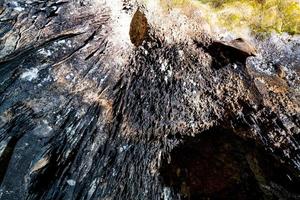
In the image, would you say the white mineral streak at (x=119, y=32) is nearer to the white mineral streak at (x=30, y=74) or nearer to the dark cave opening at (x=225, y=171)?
the white mineral streak at (x=30, y=74)

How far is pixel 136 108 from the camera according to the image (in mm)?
3648

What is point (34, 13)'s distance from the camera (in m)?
4.21

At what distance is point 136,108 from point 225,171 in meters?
1.17

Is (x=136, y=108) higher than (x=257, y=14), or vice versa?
(x=257, y=14)

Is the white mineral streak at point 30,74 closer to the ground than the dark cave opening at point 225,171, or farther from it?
farther from it

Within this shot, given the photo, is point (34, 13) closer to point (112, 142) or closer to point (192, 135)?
point (112, 142)

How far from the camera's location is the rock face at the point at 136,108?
9.68 ft

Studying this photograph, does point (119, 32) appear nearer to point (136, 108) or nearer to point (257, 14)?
point (136, 108)

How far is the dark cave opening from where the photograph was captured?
3.12m

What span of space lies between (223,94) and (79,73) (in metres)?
1.77

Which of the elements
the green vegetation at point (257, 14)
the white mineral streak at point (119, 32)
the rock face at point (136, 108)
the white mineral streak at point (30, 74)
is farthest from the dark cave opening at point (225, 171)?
the green vegetation at point (257, 14)

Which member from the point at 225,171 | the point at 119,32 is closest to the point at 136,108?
the point at 225,171

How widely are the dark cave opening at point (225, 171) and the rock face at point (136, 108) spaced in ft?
0.04

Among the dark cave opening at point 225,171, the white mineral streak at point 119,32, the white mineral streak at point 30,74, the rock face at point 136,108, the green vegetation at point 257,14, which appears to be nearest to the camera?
the rock face at point 136,108
